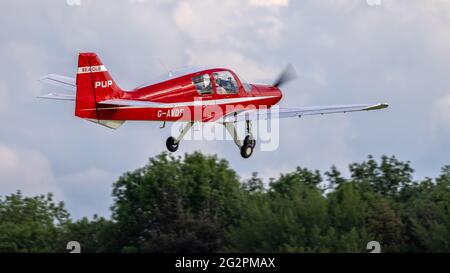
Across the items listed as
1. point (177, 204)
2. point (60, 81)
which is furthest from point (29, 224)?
point (60, 81)

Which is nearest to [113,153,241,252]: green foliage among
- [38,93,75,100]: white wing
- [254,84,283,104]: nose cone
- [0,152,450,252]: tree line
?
[0,152,450,252]: tree line

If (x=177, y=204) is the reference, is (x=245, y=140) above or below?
below

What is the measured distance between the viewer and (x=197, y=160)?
69562 mm

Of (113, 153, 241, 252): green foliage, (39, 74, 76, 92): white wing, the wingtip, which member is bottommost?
the wingtip

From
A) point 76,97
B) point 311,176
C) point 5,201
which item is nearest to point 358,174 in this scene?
point 311,176

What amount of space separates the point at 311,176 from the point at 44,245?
16.5 metres

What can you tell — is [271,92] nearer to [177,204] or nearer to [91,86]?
[91,86]

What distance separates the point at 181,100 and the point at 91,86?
8.64 ft

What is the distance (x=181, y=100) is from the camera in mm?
28922

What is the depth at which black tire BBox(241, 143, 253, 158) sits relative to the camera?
30.8m

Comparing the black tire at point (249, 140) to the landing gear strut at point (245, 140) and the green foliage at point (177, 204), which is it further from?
the green foliage at point (177, 204)

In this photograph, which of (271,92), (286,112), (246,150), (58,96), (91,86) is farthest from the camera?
(271,92)

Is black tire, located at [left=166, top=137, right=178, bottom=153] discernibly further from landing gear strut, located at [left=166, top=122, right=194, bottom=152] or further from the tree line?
the tree line

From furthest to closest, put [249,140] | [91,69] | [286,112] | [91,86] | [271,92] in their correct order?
[271,92] → [249,140] → [286,112] → [91,69] → [91,86]
